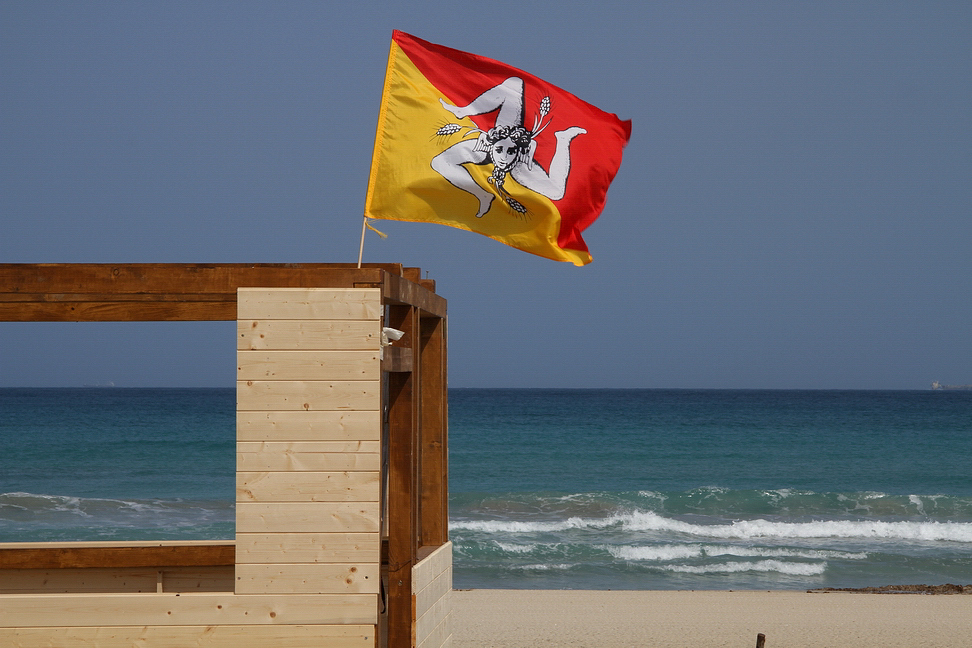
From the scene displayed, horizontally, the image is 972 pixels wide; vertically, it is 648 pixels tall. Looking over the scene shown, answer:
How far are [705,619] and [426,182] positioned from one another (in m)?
7.67

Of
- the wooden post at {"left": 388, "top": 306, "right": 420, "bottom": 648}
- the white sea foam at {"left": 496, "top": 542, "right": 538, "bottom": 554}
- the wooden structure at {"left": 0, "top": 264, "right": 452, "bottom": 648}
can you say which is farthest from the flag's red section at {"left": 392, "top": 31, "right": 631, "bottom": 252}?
the white sea foam at {"left": 496, "top": 542, "right": 538, "bottom": 554}

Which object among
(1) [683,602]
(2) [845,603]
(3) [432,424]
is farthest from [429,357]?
(2) [845,603]

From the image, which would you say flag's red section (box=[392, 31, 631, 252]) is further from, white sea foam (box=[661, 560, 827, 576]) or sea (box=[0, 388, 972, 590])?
white sea foam (box=[661, 560, 827, 576])

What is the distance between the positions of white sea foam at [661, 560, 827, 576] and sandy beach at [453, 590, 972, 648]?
235 cm

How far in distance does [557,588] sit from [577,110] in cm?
960

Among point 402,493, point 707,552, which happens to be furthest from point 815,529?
point 402,493

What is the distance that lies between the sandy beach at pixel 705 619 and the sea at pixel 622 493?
5.61 ft

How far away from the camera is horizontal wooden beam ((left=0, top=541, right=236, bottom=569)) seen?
6.21 meters

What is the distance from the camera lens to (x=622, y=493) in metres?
25.2

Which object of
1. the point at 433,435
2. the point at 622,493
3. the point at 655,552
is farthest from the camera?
the point at 622,493

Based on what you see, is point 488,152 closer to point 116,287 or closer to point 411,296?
point 411,296

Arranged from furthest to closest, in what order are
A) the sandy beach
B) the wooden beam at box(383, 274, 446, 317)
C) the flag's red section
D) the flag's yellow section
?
the sandy beach → the flag's red section → the flag's yellow section → the wooden beam at box(383, 274, 446, 317)

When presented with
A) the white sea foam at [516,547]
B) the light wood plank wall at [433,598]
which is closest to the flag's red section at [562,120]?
the light wood plank wall at [433,598]

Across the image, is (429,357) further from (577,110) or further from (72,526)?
(72,526)
